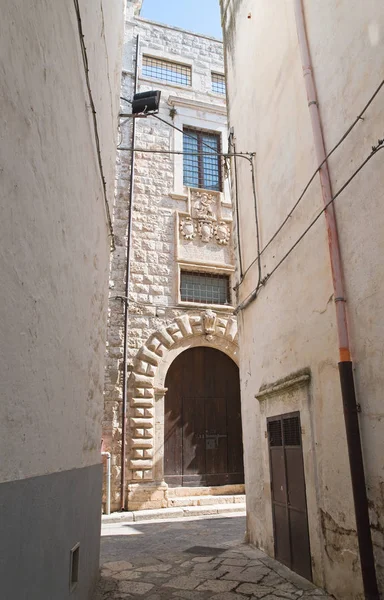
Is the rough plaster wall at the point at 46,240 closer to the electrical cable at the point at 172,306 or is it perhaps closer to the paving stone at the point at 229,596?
the paving stone at the point at 229,596

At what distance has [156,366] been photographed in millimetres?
10250

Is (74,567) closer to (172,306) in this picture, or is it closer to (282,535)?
(282,535)

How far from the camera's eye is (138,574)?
5.04 m

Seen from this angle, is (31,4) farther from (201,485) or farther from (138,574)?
(201,485)

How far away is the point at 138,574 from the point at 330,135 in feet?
16.6

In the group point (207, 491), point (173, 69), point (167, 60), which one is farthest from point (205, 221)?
point (207, 491)

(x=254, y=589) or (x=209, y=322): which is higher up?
(x=209, y=322)

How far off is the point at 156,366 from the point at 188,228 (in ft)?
11.6

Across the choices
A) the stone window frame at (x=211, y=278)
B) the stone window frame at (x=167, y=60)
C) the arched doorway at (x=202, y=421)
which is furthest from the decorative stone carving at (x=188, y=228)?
the stone window frame at (x=167, y=60)

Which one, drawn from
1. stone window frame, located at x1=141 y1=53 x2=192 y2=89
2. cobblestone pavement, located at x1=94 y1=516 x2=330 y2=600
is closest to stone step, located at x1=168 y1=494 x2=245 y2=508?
cobblestone pavement, located at x1=94 y1=516 x2=330 y2=600

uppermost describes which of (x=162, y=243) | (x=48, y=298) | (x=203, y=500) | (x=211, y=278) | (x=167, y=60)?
(x=167, y=60)

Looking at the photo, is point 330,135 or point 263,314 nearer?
point 330,135

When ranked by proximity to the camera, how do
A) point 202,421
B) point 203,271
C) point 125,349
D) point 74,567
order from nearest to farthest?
point 74,567 < point 125,349 < point 202,421 < point 203,271

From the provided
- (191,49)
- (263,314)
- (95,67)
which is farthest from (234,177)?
(191,49)
